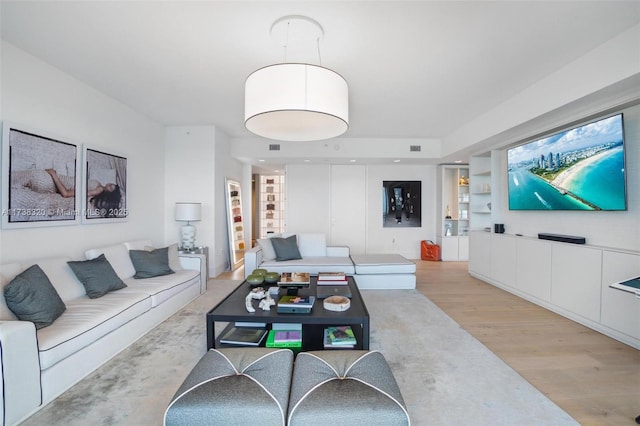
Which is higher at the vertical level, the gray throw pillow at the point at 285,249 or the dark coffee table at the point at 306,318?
the gray throw pillow at the point at 285,249

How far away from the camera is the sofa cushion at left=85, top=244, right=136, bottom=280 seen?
9.96 ft

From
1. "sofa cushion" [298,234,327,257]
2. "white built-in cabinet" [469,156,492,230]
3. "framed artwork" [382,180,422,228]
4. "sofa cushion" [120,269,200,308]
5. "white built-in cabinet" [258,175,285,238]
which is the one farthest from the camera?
"white built-in cabinet" [258,175,285,238]

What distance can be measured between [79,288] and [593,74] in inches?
205

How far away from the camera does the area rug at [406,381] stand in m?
1.66

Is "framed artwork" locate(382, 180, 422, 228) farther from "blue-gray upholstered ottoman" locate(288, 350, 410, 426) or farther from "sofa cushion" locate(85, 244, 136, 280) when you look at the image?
"blue-gray upholstered ottoman" locate(288, 350, 410, 426)

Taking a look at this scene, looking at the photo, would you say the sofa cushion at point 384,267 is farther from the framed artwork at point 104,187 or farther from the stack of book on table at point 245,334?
the framed artwork at point 104,187

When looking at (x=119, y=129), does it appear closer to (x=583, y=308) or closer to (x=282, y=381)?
(x=282, y=381)

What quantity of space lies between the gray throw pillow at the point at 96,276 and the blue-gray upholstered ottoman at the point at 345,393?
7.37 feet

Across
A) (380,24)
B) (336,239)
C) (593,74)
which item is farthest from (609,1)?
(336,239)

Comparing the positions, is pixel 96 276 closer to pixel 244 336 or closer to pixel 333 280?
pixel 244 336

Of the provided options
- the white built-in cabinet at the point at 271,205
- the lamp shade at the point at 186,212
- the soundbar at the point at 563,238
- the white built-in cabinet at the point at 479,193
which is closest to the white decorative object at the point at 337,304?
the soundbar at the point at 563,238

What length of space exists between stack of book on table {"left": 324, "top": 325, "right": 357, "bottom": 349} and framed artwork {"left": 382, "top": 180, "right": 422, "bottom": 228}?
4.68 metres

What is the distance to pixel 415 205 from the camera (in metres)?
6.78

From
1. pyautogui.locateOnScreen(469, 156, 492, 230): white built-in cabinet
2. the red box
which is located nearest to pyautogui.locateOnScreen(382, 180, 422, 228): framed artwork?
the red box
